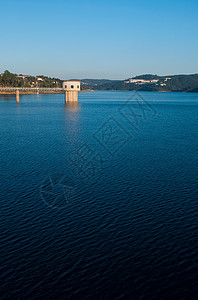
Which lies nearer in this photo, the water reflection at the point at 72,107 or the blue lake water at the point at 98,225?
the blue lake water at the point at 98,225

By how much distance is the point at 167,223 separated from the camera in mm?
24906

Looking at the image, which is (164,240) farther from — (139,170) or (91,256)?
(139,170)

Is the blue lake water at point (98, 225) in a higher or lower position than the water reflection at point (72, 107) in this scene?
lower

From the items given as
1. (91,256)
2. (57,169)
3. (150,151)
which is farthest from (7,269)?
(150,151)

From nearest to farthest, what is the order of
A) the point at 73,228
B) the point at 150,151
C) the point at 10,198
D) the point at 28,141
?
the point at 73,228 → the point at 10,198 → the point at 150,151 → the point at 28,141

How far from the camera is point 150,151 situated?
52.3 meters

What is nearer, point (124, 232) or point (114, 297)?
point (114, 297)

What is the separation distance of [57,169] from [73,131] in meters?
37.4

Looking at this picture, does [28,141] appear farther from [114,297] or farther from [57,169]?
[114,297]

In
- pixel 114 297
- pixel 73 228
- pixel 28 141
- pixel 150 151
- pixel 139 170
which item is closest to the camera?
Answer: pixel 114 297

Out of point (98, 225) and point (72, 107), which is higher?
point (72, 107)

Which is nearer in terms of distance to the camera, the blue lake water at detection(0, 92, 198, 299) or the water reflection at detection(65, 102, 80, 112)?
the blue lake water at detection(0, 92, 198, 299)

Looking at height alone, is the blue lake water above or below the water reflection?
below

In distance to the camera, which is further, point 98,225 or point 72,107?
point 72,107
